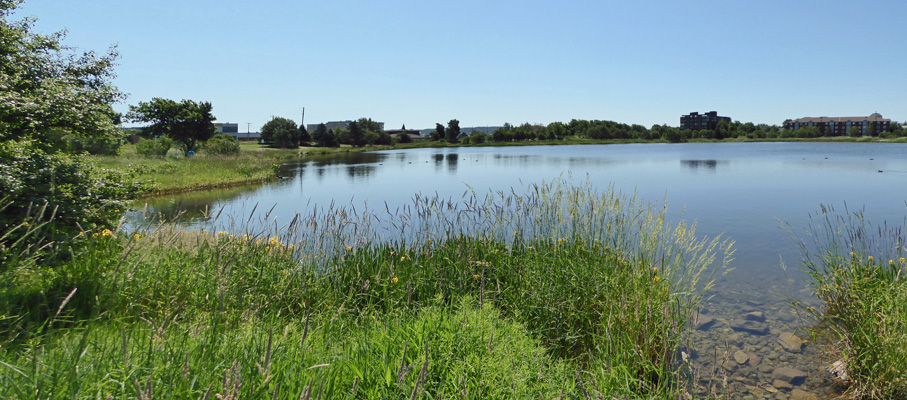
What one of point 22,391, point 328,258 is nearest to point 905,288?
point 328,258

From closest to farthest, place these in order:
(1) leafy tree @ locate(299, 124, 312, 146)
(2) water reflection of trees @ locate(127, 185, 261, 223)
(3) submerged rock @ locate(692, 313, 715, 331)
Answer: (3) submerged rock @ locate(692, 313, 715, 331), (2) water reflection of trees @ locate(127, 185, 261, 223), (1) leafy tree @ locate(299, 124, 312, 146)

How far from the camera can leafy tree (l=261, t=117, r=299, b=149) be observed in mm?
79625

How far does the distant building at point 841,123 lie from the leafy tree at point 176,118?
19208 cm

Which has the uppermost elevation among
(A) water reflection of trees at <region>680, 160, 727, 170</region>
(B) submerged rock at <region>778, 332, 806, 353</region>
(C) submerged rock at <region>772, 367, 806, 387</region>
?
(A) water reflection of trees at <region>680, 160, 727, 170</region>

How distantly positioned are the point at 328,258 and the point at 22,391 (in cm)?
391

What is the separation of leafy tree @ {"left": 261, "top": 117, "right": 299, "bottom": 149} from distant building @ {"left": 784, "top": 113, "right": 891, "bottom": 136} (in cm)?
17691

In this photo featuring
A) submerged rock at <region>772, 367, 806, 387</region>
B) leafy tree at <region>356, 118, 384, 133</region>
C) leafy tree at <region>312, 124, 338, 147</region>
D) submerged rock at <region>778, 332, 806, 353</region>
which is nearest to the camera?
submerged rock at <region>772, 367, 806, 387</region>

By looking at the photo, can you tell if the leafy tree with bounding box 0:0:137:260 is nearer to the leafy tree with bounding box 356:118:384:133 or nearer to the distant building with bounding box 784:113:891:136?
the leafy tree with bounding box 356:118:384:133

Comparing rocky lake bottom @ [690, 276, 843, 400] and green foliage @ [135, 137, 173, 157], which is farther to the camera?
green foliage @ [135, 137, 173, 157]

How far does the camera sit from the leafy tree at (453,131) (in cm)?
12175

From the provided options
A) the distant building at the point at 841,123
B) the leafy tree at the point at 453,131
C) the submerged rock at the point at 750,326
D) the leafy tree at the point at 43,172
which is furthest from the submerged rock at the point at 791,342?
the distant building at the point at 841,123

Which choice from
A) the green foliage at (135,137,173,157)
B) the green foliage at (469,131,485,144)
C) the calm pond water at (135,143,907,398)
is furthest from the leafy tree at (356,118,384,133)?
the calm pond water at (135,143,907,398)

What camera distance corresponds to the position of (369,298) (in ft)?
17.3

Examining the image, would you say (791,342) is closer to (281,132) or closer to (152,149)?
(152,149)
